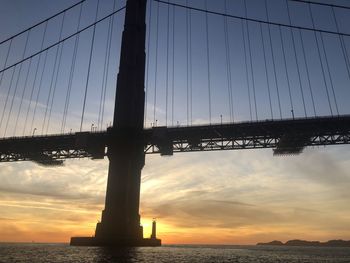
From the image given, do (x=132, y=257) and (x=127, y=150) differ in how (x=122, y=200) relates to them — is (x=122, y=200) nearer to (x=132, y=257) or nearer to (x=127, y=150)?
Answer: (x=127, y=150)

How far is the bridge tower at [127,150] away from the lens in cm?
5084

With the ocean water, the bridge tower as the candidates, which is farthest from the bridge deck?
the ocean water

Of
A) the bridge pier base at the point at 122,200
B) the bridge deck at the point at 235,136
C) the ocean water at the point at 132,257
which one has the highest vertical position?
the bridge deck at the point at 235,136

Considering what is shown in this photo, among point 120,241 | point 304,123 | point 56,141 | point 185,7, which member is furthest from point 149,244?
point 185,7

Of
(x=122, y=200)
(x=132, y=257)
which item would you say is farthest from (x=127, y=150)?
(x=132, y=257)

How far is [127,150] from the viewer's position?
54000mm

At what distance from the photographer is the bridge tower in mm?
50844

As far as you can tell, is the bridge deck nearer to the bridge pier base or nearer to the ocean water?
the bridge pier base

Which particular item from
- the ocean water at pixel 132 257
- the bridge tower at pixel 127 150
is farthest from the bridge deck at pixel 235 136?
the ocean water at pixel 132 257

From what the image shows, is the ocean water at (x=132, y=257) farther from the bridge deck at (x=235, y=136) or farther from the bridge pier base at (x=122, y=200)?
the bridge deck at (x=235, y=136)

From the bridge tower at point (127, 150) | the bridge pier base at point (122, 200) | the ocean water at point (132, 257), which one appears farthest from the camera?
the bridge tower at point (127, 150)

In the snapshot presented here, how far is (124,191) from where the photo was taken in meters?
51.8

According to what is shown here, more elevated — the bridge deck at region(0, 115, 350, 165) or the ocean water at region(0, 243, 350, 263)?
the bridge deck at region(0, 115, 350, 165)

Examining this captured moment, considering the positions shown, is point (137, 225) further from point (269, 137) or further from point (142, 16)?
point (142, 16)
